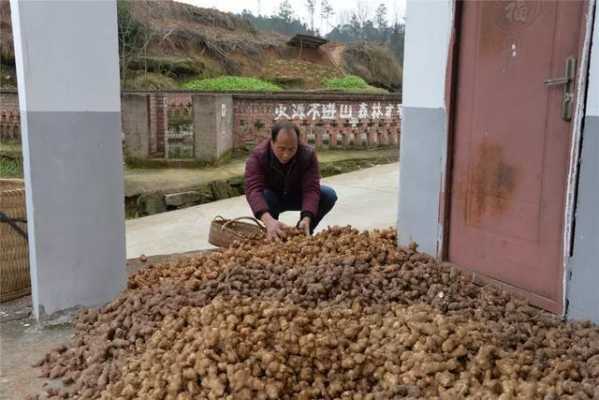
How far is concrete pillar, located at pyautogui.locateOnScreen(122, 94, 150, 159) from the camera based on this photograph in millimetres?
9047

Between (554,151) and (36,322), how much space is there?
9.34 feet

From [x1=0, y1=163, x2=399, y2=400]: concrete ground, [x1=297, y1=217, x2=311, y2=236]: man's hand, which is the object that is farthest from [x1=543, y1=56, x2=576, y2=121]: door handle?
[x1=0, y1=163, x2=399, y2=400]: concrete ground

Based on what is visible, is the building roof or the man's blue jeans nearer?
the man's blue jeans

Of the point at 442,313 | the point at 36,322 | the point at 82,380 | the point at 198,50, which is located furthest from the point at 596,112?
the point at 198,50

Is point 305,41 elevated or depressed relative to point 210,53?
elevated

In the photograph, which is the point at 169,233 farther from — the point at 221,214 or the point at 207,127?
the point at 207,127

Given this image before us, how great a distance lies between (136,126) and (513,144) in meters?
7.03

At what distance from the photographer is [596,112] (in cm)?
272

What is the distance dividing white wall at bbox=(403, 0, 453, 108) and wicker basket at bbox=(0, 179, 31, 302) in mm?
2536

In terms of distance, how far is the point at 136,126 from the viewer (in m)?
9.08

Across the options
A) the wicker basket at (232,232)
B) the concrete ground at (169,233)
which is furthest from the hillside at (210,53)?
the wicker basket at (232,232)

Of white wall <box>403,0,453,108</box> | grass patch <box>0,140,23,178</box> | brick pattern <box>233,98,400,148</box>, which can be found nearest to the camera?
white wall <box>403,0,453,108</box>

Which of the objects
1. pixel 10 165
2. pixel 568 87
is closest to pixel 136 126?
pixel 10 165

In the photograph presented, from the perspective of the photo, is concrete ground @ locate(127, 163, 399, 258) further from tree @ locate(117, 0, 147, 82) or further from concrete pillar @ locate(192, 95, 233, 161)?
tree @ locate(117, 0, 147, 82)
